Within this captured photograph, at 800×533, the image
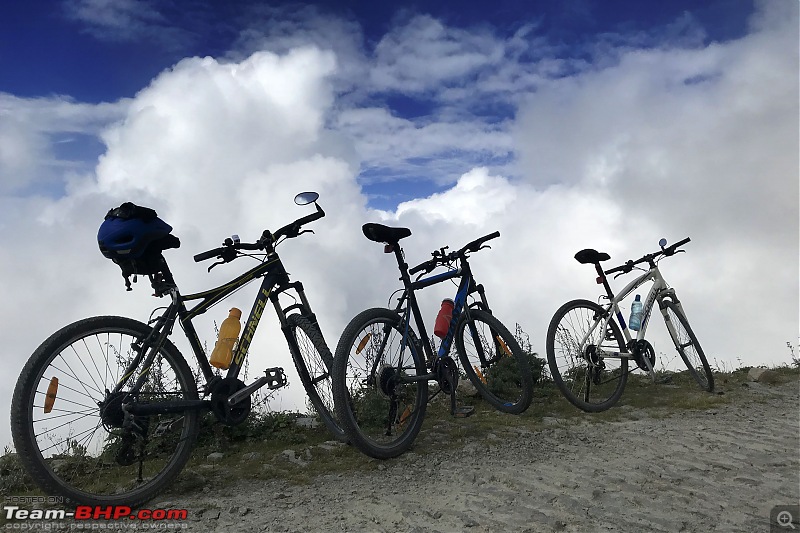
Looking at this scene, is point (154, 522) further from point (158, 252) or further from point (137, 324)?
point (158, 252)

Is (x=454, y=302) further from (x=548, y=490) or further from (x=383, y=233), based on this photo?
(x=548, y=490)

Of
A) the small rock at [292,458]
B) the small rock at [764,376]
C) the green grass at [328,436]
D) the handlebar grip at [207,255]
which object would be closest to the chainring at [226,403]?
the green grass at [328,436]

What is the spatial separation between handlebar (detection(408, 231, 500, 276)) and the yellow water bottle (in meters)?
1.81

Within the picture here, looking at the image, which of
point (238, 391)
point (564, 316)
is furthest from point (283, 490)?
point (564, 316)

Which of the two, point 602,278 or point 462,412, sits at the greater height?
point 602,278

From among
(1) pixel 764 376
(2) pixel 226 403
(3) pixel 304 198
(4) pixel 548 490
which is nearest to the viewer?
(4) pixel 548 490

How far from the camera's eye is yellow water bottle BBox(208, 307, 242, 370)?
181 inches

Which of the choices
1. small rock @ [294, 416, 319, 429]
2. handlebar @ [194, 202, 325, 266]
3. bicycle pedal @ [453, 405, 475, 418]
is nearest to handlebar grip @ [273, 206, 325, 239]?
handlebar @ [194, 202, 325, 266]

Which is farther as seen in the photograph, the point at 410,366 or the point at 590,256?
the point at 590,256

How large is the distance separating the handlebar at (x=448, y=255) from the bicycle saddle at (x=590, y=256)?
2034mm

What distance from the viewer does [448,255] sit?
6.06 metres

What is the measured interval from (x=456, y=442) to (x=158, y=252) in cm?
325

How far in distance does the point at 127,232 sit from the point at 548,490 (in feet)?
12.2

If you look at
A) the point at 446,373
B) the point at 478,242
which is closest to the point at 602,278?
the point at 478,242
